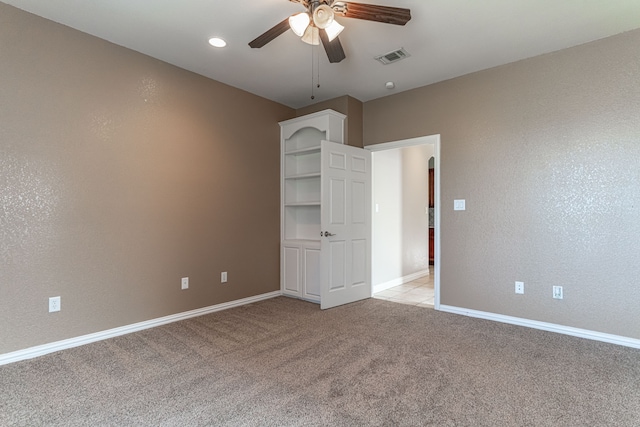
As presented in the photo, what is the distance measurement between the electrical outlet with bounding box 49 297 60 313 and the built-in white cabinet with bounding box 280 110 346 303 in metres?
2.42

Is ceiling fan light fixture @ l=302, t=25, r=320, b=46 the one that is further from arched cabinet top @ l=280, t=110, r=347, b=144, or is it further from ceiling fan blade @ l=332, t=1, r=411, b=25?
arched cabinet top @ l=280, t=110, r=347, b=144

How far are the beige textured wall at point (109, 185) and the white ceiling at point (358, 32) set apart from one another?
27 cm

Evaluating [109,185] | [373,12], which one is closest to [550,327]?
[373,12]

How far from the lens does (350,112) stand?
420 centimetres

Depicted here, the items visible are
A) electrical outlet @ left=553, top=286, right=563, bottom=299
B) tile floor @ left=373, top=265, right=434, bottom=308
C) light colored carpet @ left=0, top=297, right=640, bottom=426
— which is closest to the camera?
light colored carpet @ left=0, top=297, right=640, bottom=426

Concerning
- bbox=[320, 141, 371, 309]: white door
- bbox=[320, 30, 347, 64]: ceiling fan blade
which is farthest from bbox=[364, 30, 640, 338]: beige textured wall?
bbox=[320, 30, 347, 64]: ceiling fan blade

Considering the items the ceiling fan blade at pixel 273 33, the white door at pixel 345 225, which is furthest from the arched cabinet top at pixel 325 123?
the ceiling fan blade at pixel 273 33

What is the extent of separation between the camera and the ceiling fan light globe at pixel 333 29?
6.96ft

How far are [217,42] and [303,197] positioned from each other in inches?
91.2

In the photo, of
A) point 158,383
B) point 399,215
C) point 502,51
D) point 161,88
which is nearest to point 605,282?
point 502,51

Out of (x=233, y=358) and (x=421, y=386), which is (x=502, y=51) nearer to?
(x=421, y=386)

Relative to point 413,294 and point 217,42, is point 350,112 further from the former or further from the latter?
point 413,294

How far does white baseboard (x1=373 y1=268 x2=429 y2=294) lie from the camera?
465cm

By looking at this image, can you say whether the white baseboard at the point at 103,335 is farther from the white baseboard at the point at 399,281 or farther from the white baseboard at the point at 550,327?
the white baseboard at the point at 550,327
